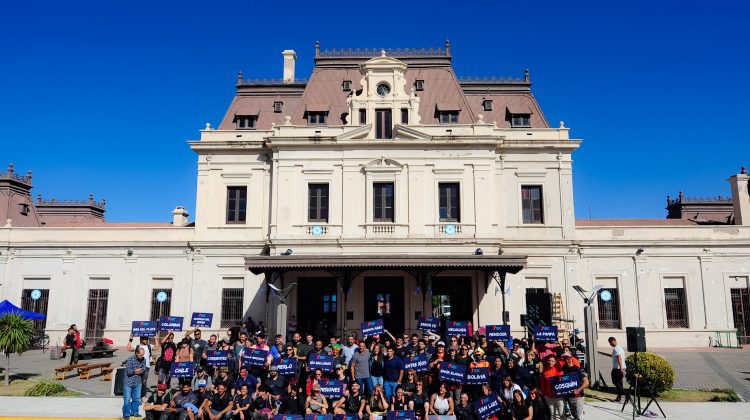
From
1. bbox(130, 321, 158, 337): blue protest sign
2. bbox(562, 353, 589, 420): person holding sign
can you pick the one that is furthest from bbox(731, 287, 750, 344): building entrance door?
bbox(130, 321, 158, 337): blue protest sign

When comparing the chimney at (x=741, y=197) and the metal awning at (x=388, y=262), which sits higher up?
the chimney at (x=741, y=197)

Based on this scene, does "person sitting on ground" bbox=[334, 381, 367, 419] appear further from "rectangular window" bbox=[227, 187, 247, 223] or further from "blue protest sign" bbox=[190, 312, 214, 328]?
"rectangular window" bbox=[227, 187, 247, 223]

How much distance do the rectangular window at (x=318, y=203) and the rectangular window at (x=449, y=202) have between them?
225 inches

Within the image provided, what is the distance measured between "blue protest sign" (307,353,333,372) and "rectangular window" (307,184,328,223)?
552 inches

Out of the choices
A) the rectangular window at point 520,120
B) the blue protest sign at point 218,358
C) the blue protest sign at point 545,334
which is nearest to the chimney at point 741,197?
the rectangular window at point 520,120

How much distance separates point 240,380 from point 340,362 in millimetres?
2562

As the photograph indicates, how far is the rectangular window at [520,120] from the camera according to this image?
2889 cm

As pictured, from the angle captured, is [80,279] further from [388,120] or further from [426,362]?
[426,362]

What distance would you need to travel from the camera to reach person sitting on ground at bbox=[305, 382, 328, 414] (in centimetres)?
1109

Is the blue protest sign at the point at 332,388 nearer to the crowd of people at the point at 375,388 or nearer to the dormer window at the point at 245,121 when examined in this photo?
the crowd of people at the point at 375,388

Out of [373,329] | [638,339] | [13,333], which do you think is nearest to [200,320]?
[13,333]

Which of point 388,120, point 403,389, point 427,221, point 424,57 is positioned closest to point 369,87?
point 388,120

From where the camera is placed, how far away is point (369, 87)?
1073 inches

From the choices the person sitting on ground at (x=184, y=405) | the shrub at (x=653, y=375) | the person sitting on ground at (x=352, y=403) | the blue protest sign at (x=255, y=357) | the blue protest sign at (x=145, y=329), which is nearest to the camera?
the person sitting on ground at (x=352, y=403)
